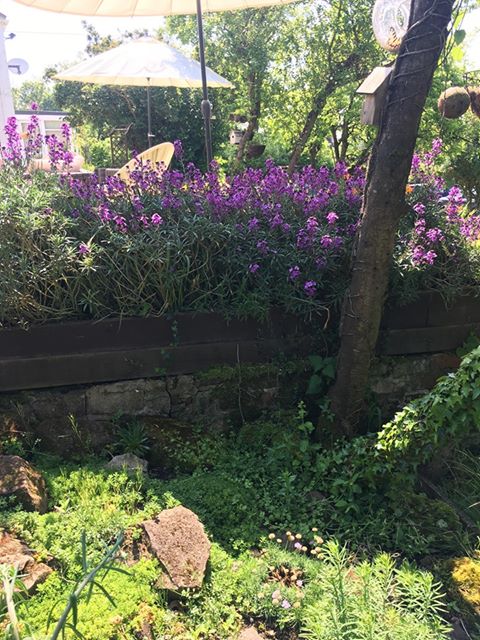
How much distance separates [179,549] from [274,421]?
3.95 feet

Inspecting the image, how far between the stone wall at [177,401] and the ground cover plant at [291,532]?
0.15m

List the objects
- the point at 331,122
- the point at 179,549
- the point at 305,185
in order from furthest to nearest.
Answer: the point at 331,122 → the point at 305,185 → the point at 179,549

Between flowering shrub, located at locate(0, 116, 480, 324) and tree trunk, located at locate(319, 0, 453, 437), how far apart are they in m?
0.29

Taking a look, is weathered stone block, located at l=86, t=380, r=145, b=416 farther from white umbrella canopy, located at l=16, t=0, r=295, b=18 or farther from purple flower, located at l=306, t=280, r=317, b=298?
white umbrella canopy, located at l=16, t=0, r=295, b=18

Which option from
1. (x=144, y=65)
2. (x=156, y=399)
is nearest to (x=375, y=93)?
(x=156, y=399)

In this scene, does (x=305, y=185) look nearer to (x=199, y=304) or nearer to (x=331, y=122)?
(x=199, y=304)

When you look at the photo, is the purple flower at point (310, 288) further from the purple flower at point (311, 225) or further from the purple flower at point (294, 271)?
the purple flower at point (311, 225)

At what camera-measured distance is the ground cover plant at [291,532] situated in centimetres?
183

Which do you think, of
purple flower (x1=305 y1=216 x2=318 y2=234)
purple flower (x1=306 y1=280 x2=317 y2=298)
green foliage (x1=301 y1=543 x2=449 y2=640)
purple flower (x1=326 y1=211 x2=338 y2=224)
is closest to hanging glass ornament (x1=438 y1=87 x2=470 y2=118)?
purple flower (x1=326 y1=211 x2=338 y2=224)

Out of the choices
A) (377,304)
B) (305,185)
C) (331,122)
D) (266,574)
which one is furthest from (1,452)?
(331,122)

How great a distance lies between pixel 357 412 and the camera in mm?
2973

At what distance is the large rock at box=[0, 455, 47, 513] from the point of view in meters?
2.24

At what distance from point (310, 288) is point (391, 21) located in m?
1.66

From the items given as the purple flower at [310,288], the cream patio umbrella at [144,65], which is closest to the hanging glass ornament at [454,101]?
the purple flower at [310,288]
